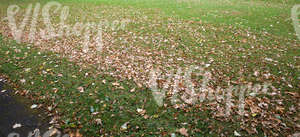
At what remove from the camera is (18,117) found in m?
4.09

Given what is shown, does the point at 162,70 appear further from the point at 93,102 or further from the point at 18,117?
the point at 18,117

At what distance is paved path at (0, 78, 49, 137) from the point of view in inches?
149

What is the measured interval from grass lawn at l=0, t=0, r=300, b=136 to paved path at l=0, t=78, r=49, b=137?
281 mm

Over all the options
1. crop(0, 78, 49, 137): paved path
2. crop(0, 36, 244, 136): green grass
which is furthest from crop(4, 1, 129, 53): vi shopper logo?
crop(0, 78, 49, 137): paved path

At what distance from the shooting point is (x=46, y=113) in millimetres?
4129

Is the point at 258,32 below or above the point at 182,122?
above

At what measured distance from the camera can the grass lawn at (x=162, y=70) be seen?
3.79 metres

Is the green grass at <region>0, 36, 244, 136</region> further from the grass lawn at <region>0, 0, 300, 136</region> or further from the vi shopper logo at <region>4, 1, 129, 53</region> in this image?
the vi shopper logo at <region>4, 1, 129, 53</region>

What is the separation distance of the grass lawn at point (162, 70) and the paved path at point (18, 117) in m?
0.28

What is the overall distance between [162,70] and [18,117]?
4082 mm

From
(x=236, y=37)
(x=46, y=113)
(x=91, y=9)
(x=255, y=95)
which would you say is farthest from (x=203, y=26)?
(x=91, y=9)

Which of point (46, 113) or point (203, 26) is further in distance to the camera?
point (203, 26)

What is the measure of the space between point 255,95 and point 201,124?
1.87 m

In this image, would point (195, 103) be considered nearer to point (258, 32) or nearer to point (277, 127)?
point (277, 127)
